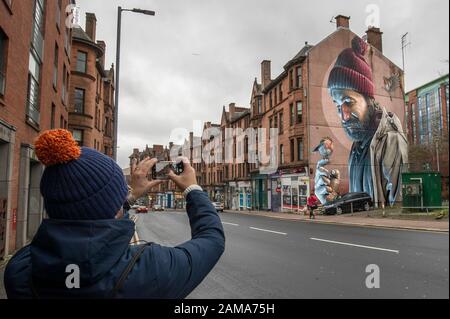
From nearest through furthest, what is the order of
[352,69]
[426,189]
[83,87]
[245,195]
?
[426,189], [83,87], [352,69], [245,195]

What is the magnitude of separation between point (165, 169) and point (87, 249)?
25.7 inches

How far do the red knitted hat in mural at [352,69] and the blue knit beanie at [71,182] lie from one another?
28.5 meters

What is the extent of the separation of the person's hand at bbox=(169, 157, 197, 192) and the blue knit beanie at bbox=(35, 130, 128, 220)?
0.37m

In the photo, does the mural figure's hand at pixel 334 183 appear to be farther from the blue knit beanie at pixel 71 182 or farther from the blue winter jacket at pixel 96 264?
the blue knit beanie at pixel 71 182

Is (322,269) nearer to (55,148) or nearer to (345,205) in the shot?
(55,148)

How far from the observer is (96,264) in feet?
4.30

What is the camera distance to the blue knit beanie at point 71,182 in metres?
1.38

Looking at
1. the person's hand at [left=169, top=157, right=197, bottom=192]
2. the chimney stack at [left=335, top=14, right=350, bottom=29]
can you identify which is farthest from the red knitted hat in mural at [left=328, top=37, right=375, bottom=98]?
the person's hand at [left=169, top=157, right=197, bottom=192]

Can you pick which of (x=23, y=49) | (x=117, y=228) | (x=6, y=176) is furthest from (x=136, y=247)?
(x=23, y=49)

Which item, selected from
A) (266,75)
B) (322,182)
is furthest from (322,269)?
(266,75)

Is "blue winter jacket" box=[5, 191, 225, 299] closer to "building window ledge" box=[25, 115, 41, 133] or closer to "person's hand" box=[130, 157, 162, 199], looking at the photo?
"person's hand" box=[130, 157, 162, 199]

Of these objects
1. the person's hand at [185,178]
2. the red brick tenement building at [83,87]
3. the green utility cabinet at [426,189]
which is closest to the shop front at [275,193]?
the red brick tenement building at [83,87]

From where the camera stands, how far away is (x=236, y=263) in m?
8.50

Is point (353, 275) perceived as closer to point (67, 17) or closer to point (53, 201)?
point (53, 201)
